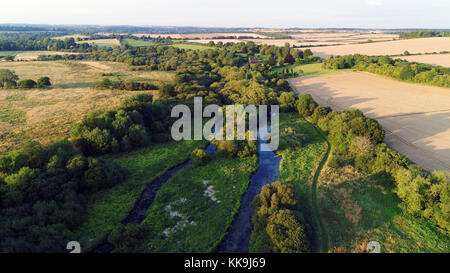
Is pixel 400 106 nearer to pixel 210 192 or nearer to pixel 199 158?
pixel 199 158

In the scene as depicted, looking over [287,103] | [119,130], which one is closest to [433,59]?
[287,103]

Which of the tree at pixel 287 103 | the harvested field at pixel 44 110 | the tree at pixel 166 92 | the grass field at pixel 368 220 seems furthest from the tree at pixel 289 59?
the grass field at pixel 368 220

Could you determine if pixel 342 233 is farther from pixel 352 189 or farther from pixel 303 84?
pixel 303 84

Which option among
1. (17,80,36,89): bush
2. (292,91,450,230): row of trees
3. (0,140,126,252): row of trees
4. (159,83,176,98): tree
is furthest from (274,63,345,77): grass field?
(0,140,126,252): row of trees

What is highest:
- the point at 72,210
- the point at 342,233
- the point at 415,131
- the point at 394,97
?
the point at 394,97
